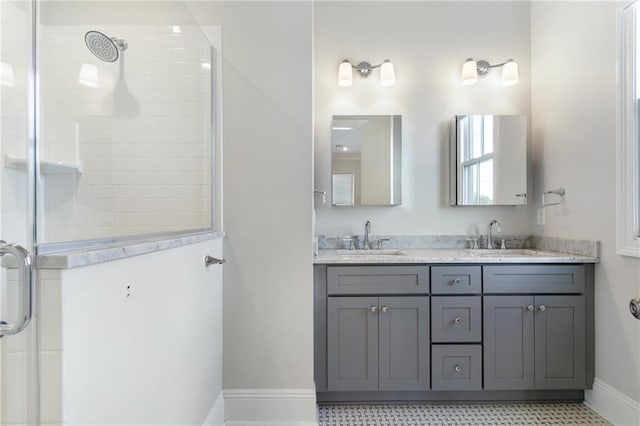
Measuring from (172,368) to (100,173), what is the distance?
1.06 meters

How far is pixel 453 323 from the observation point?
215 cm

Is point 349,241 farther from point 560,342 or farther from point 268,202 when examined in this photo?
point 560,342

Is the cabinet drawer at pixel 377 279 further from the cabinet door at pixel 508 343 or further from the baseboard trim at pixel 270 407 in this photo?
the baseboard trim at pixel 270 407

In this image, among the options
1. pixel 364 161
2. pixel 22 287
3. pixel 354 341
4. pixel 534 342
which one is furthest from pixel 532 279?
pixel 22 287

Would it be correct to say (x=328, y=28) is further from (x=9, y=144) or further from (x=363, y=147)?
(x=9, y=144)

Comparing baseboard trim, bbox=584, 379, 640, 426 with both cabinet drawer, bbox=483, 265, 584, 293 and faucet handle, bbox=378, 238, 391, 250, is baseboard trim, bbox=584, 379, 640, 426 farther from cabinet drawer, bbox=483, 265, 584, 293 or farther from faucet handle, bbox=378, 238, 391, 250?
faucet handle, bbox=378, 238, 391, 250

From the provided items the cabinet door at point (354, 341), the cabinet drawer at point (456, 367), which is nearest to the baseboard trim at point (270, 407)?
the cabinet door at point (354, 341)

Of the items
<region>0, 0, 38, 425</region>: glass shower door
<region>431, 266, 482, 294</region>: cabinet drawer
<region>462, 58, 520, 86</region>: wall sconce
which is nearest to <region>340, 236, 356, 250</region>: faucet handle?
<region>431, 266, 482, 294</region>: cabinet drawer

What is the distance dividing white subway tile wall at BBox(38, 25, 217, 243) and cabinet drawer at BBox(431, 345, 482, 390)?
1.50 meters

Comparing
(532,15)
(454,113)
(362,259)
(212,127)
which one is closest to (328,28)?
(454,113)

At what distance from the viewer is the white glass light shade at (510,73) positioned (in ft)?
8.74

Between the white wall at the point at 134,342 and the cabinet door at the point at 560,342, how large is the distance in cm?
181

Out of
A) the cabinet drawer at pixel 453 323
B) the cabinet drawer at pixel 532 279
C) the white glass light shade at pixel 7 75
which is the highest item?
the white glass light shade at pixel 7 75

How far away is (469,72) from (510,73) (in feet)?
0.96
